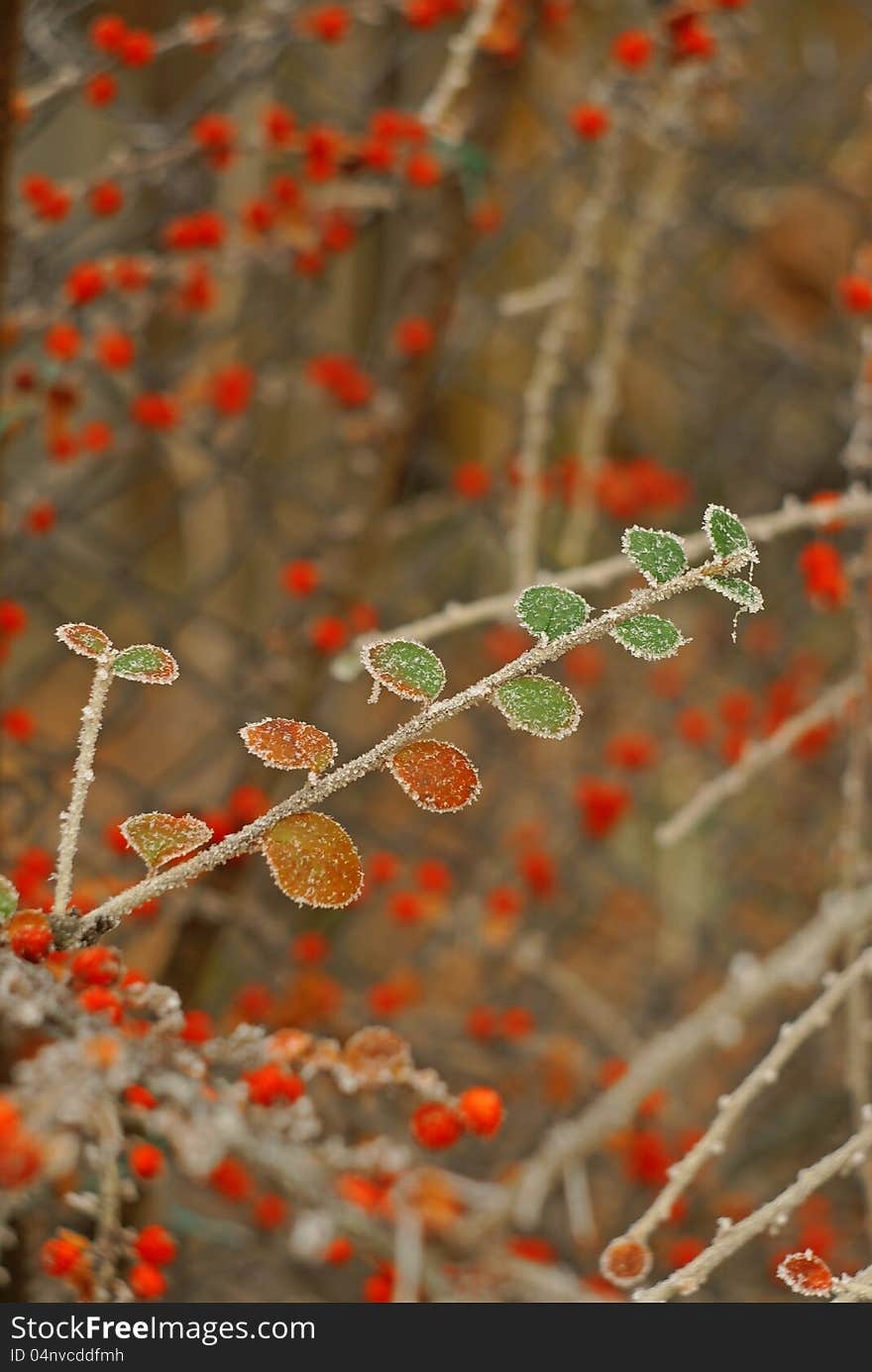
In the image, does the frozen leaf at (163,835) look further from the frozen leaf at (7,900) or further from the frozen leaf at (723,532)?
the frozen leaf at (723,532)

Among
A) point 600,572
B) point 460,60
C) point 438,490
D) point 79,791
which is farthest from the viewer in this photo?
point 438,490

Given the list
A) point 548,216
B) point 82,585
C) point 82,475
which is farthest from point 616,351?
point 82,585

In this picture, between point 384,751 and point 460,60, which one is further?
point 460,60

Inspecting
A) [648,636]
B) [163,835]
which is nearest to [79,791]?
[163,835]

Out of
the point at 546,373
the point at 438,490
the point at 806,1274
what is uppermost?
the point at 438,490

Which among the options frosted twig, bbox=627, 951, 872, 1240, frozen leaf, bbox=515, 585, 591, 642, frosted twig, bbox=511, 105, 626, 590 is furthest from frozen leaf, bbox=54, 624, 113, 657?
frosted twig, bbox=511, 105, 626, 590

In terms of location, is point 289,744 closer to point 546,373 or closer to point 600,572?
point 600,572
